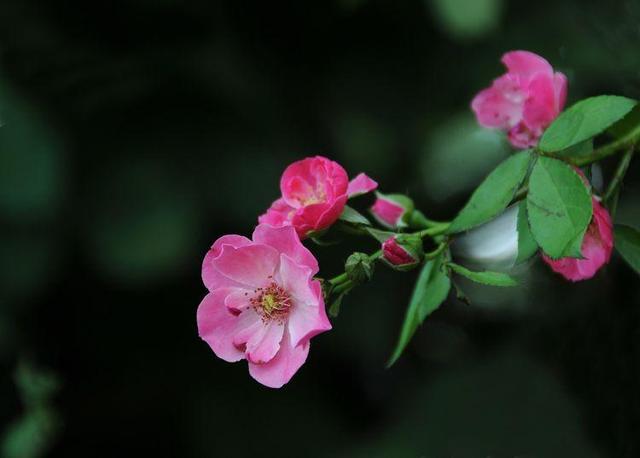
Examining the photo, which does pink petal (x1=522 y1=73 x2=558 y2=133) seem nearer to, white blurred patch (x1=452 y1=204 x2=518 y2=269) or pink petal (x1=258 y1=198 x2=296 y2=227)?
pink petal (x1=258 y1=198 x2=296 y2=227)

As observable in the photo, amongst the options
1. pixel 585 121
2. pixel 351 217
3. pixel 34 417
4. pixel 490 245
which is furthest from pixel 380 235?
pixel 34 417

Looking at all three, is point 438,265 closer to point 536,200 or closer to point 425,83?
point 536,200

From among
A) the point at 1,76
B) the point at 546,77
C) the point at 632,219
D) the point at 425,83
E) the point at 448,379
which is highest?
the point at 546,77

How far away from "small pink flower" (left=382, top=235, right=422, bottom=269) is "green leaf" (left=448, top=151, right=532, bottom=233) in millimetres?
32

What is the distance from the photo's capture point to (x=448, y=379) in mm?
1266

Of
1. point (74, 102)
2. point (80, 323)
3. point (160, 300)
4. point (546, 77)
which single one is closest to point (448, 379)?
point (160, 300)

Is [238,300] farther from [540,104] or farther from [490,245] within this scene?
[490,245]

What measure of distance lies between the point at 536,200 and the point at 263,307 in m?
0.15

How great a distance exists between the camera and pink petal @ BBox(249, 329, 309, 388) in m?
0.44

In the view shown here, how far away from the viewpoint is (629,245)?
0.49 metres

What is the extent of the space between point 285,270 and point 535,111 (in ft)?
0.62

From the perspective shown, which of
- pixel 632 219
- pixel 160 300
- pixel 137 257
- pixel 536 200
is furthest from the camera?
pixel 160 300

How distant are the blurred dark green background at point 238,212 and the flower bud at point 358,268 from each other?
2.13ft

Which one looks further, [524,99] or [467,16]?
[467,16]
